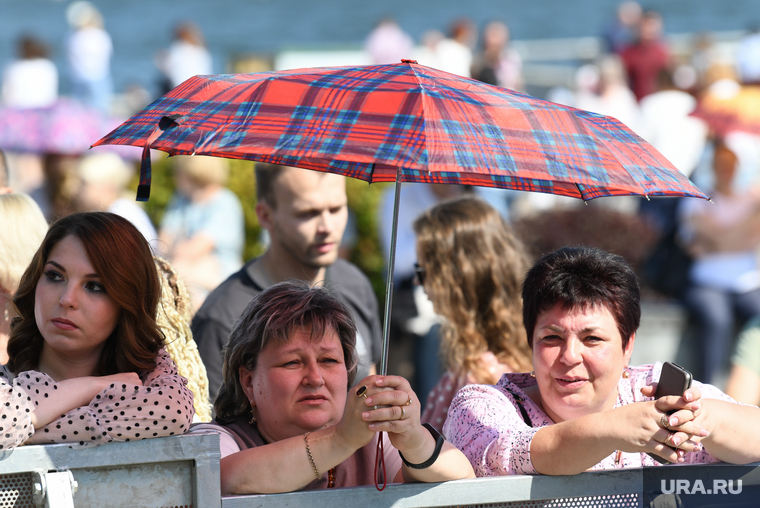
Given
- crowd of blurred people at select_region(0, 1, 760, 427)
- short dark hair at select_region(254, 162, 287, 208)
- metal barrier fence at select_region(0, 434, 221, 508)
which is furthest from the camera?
short dark hair at select_region(254, 162, 287, 208)

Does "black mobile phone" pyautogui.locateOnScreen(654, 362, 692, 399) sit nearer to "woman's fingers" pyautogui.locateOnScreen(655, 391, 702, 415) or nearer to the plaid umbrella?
"woman's fingers" pyautogui.locateOnScreen(655, 391, 702, 415)

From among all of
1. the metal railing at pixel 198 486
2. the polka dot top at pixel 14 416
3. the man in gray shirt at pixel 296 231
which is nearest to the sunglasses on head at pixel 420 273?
the man in gray shirt at pixel 296 231

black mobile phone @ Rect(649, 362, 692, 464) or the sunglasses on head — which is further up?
the sunglasses on head

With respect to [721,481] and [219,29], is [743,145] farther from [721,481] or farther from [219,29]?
[219,29]

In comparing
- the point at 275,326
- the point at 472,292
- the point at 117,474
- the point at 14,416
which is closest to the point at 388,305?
the point at 275,326

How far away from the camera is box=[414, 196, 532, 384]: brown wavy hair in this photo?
4020 mm

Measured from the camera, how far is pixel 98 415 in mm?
2154

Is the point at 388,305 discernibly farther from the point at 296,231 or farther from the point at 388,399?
the point at 296,231

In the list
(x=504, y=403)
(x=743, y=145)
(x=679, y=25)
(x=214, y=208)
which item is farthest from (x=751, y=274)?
(x=679, y=25)

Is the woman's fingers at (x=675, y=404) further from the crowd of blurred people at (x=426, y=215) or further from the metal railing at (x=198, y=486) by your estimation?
the crowd of blurred people at (x=426, y=215)

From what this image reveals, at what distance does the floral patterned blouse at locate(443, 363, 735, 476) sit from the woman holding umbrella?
0.17 m

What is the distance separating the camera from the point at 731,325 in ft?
23.4

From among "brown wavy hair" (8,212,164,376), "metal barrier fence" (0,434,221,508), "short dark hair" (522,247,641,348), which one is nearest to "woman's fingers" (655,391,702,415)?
"short dark hair" (522,247,641,348)

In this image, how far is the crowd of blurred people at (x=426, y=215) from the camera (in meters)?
4.12
